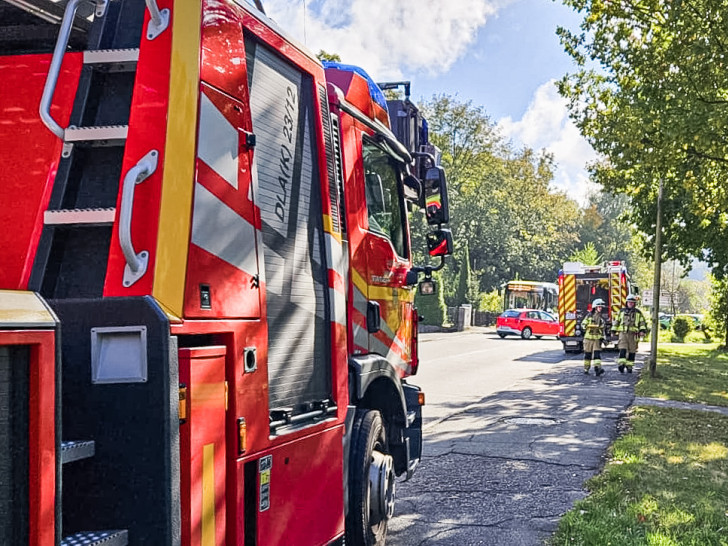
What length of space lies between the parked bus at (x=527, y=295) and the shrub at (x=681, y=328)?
1385cm

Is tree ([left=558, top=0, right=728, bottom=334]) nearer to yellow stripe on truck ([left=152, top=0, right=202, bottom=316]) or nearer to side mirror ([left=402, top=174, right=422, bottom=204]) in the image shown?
side mirror ([left=402, top=174, right=422, bottom=204])

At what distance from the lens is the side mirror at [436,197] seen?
5.98 m

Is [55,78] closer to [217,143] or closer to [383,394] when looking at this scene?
[217,143]

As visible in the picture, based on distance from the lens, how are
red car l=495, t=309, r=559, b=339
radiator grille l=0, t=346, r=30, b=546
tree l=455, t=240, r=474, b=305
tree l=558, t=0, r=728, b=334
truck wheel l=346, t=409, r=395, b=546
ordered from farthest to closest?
tree l=455, t=240, r=474, b=305 < red car l=495, t=309, r=559, b=339 < tree l=558, t=0, r=728, b=334 < truck wheel l=346, t=409, r=395, b=546 < radiator grille l=0, t=346, r=30, b=546

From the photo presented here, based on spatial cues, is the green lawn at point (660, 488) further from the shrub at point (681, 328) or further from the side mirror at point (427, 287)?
the shrub at point (681, 328)

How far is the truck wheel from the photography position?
4445 millimetres

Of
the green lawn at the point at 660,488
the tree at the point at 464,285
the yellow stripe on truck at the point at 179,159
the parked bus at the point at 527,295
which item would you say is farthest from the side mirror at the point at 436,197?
the parked bus at the point at 527,295

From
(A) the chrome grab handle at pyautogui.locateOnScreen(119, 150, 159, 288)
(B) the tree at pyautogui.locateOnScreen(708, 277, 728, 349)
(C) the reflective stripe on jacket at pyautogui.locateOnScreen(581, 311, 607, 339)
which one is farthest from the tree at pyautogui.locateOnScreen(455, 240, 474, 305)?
(A) the chrome grab handle at pyautogui.locateOnScreen(119, 150, 159, 288)

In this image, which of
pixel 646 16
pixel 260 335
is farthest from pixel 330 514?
pixel 646 16

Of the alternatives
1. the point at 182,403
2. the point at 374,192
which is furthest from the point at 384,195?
the point at 182,403

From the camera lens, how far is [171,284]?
2.65 m

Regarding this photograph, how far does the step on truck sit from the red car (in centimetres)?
1119

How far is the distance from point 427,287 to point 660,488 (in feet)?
9.16

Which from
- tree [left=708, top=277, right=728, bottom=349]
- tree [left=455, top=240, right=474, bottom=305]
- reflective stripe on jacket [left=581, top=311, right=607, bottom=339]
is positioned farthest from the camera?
tree [left=455, top=240, right=474, bottom=305]
